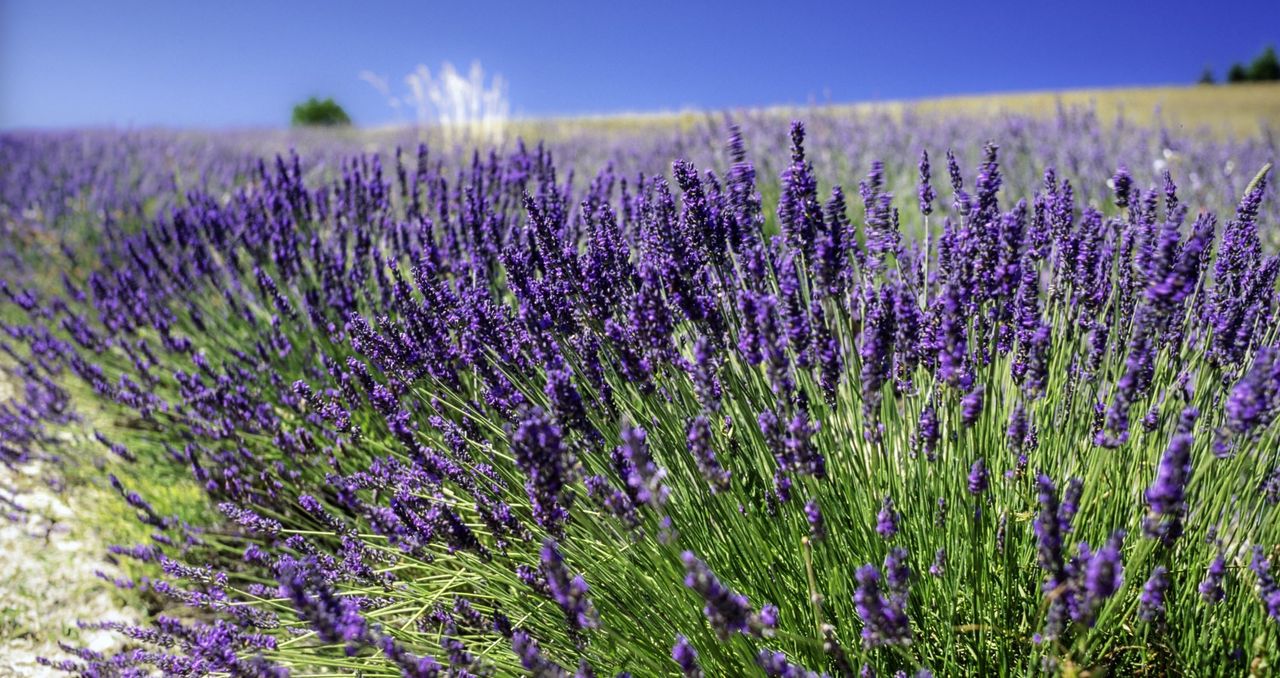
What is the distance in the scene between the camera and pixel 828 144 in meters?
7.45

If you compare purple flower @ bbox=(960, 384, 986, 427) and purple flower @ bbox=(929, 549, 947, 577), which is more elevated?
purple flower @ bbox=(960, 384, 986, 427)

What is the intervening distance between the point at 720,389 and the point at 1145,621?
85 cm

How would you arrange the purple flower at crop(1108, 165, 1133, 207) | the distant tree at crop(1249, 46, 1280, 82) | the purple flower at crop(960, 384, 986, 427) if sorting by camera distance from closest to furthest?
the purple flower at crop(960, 384, 986, 427) → the purple flower at crop(1108, 165, 1133, 207) → the distant tree at crop(1249, 46, 1280, 82)

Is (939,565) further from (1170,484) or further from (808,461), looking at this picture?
(1170,484)

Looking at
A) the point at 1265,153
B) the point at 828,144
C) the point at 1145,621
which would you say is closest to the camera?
the point at 1145,621

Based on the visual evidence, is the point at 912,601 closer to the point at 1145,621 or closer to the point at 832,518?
the point at 832,518

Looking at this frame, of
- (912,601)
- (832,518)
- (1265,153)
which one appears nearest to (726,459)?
(832,518)

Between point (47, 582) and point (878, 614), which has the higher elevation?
A: point (878, 614)

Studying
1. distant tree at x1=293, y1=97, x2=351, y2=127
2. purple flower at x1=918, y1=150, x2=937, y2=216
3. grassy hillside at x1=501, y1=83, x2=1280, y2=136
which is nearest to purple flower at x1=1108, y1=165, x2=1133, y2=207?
purple flower at x1=918, y1=150, x2=937, y2=216

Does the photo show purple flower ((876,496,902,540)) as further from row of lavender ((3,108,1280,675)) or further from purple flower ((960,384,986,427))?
purple flower ((960,384,986,427))

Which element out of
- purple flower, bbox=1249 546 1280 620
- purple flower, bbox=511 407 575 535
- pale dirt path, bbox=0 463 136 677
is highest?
purple flower, bbox=511 407 575 535

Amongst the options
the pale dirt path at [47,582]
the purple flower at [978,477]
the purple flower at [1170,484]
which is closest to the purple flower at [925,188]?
the purple flower at [978,477]

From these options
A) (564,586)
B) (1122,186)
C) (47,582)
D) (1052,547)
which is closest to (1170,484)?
(1052,547)

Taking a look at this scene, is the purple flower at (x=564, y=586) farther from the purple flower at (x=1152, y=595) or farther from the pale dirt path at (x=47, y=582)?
the pale dirt path at (x=47, y=582)
